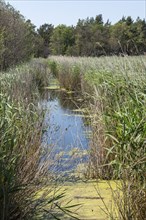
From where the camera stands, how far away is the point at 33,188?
3.16 m

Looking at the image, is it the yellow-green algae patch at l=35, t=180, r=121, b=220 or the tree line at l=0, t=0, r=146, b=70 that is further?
the tree line at l=0, t=0, r=146, b=70

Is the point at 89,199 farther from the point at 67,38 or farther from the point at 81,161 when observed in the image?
the point at 67,38

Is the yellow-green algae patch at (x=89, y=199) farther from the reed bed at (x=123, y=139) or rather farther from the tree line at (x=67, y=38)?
the tree line at (x=67, y=38)

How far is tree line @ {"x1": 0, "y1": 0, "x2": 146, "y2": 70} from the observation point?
51.8ft

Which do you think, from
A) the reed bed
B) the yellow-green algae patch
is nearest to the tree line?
the reed bed

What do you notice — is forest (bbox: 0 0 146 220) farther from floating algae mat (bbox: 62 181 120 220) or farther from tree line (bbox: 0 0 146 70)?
tree line (bbox: 0 0 146 70)

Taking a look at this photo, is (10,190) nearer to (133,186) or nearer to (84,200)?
(133,186)

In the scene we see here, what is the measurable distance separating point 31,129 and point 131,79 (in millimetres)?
1865

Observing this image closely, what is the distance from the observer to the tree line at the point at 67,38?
51.8 feet

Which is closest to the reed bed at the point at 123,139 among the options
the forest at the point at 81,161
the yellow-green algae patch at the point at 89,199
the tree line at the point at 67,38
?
the forest at the point at 81,161

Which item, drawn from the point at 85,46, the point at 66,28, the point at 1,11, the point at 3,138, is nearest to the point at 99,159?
the point at 3,138

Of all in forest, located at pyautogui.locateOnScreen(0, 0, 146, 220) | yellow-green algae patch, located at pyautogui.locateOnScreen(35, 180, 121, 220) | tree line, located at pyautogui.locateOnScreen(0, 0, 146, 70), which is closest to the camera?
forest, located at pyautogui.locateOnScreen(0, 0, 146, 220)

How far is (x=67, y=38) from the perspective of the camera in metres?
33.2

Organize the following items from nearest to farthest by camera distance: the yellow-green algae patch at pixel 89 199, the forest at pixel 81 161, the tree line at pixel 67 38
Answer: the forest at pixel 81 161 → the yellow-green algae patch at pixel 89 199 → the tree line at pixel 67 38
